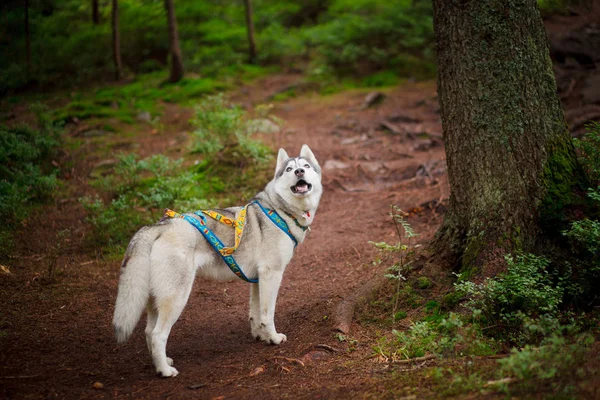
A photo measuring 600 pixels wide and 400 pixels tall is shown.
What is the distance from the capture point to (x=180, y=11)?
23234 mm

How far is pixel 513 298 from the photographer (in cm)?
442

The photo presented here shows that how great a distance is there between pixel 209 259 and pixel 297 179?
141 cm

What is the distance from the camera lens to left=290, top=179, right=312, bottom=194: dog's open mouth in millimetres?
5598

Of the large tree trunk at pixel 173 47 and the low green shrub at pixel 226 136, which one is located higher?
the large tree trunk at pixel 173 47

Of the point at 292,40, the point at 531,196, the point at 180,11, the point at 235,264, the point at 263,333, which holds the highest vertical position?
the point at 180,11

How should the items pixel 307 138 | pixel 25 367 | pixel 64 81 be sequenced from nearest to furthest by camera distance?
1. pixel 25 367
2. pixel 307 138
3. pixel 64 81

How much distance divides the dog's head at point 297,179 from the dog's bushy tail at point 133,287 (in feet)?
5.41

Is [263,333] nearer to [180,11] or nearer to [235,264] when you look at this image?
[235,264]

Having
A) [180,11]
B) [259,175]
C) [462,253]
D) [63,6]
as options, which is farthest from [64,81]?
[462,253]

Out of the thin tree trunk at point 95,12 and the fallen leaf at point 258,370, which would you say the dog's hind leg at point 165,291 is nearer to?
the fallen leaf at point 258,370

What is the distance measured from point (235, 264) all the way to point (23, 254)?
446 cm

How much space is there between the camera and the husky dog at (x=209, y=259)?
468 centimetres

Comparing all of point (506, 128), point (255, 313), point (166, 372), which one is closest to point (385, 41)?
point (506, 128)

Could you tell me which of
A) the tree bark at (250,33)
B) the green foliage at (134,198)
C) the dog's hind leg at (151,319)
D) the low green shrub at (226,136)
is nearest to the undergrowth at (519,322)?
the dog's hind leg at (151,319)
